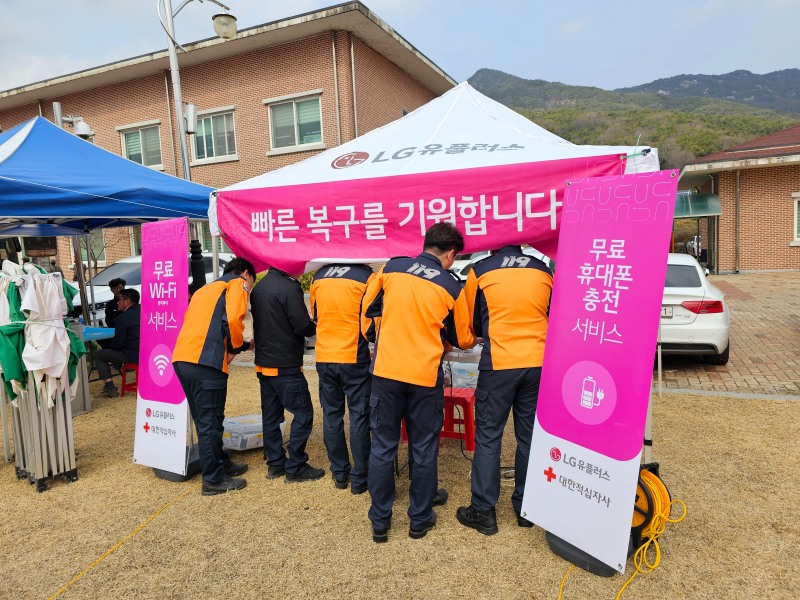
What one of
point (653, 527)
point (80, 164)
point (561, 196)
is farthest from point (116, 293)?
point (653, 527)

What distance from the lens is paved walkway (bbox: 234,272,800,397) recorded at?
6.00 meters

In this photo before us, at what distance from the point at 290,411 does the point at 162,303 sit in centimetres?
135

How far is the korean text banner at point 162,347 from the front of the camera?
412 cm

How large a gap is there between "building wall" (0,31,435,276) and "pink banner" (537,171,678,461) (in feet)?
42.5

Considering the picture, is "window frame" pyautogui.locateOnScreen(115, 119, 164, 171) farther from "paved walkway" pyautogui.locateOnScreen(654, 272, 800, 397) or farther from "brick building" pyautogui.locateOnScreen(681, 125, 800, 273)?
"brick building" pyautogui.locateOnScreen(681, 125, 800, 273)

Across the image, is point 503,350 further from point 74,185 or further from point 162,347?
point 74,185

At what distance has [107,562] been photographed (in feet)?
10.3

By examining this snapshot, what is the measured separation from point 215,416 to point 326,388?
0.84 metres

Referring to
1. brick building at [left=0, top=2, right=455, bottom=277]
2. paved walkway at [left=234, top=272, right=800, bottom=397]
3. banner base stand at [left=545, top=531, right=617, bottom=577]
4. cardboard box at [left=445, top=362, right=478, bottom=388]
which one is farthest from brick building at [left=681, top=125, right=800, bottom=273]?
banner base stand at [left=545, top=531, right=617, bottom=577]

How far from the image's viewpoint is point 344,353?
3.69 meters

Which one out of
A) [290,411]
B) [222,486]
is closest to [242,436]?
[222,486]

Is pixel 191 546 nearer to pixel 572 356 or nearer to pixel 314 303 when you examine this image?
pixel 314 303

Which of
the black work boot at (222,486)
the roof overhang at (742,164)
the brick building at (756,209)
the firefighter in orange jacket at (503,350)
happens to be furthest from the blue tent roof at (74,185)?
the brick building at (756,209)

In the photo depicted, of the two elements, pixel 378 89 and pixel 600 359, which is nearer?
pixel 600 359
